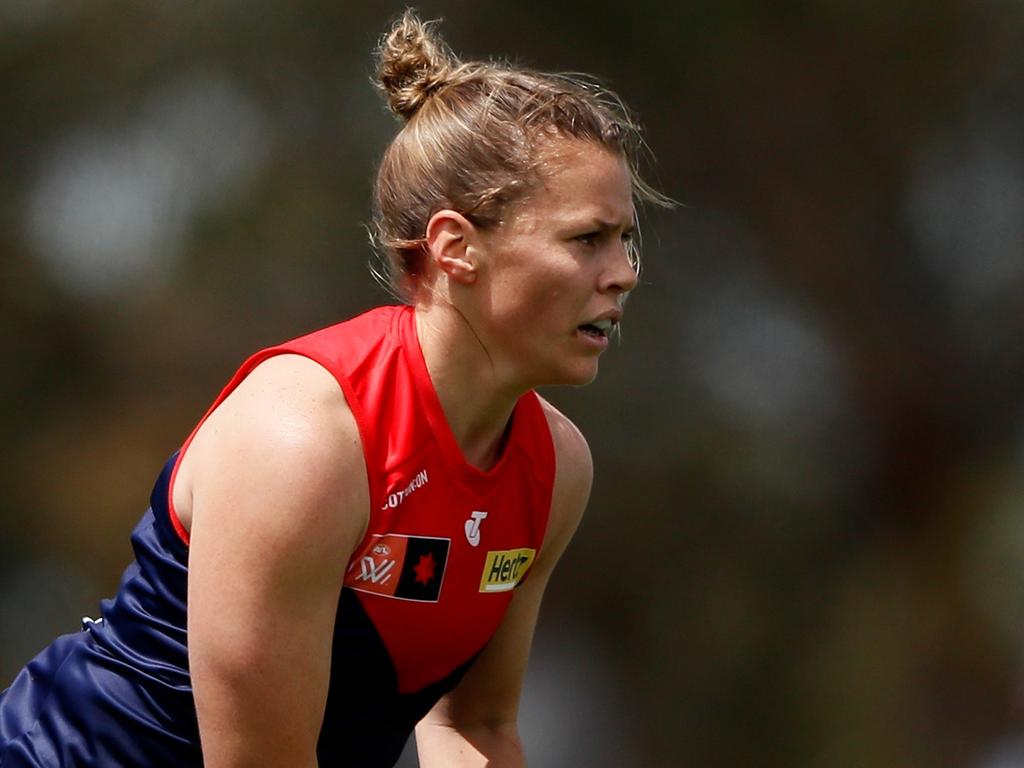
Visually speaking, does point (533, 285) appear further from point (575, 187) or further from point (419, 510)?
point (419, 510)

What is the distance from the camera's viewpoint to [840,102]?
3.22 m

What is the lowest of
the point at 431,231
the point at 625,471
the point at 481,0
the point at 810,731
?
the point at 810,731

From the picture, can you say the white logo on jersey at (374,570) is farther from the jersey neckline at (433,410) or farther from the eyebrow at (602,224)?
the eyebrow at (602,224)

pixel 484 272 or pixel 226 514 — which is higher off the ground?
pixel 484 272

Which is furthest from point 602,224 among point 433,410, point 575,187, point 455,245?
point 433,410

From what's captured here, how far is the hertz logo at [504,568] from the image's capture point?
5.14 ft

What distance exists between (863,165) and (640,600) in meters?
1.09

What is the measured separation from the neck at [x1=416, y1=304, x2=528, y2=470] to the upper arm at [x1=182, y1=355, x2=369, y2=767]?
154 mm

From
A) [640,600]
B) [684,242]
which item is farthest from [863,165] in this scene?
[640,600]

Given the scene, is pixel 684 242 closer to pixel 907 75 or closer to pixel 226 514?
pixel 907 75

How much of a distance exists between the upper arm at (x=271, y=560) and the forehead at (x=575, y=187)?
Result: 287mm

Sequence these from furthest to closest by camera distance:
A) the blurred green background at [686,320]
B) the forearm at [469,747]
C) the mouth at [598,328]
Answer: the blurred green background at [686,320], the forearm at [469,747], the mouth at [598,328]

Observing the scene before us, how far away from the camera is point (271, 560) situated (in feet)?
4.34

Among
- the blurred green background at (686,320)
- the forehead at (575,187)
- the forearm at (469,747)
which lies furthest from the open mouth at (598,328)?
the blurred green background at (686,320)
